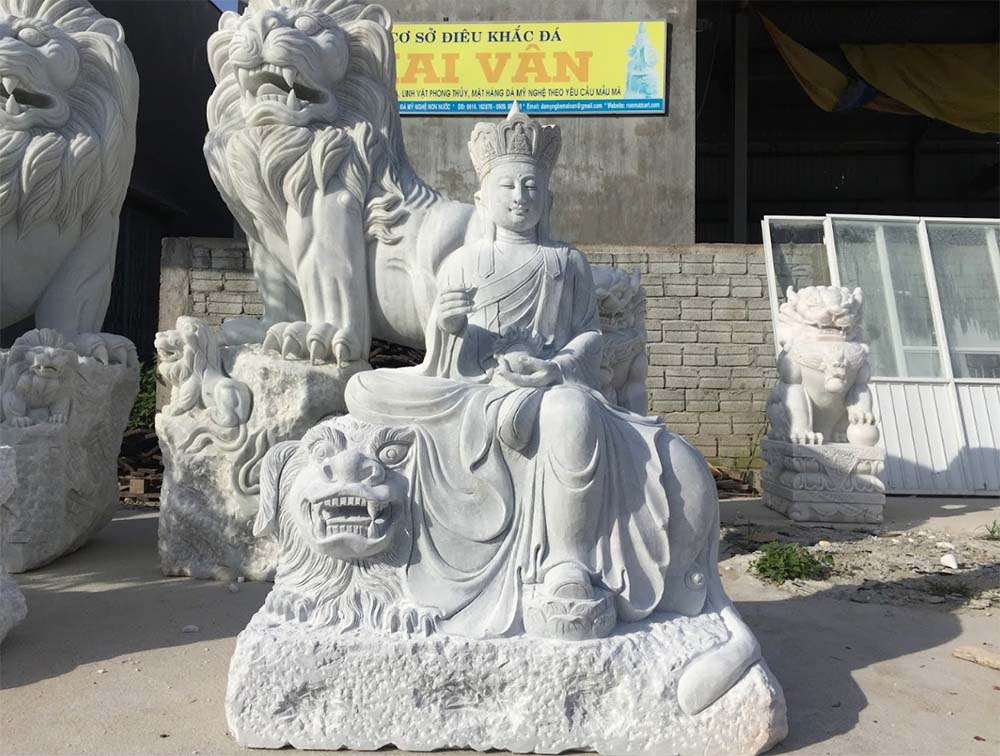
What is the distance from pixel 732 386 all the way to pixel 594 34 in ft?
10.4

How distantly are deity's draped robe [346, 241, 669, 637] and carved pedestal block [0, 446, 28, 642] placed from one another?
1092 millimetres

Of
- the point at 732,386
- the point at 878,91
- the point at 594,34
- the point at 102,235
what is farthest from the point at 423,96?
the point at 878,91

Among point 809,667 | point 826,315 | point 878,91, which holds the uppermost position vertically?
point 878,91

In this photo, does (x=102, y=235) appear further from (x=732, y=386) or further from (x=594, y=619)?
(x=732, y=386)

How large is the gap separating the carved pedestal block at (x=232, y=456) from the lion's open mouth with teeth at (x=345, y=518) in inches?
50.6

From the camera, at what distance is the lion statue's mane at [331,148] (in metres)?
3.79

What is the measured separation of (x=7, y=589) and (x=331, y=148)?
2.09 meters

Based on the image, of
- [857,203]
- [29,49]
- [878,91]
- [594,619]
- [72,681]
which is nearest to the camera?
[594,619]

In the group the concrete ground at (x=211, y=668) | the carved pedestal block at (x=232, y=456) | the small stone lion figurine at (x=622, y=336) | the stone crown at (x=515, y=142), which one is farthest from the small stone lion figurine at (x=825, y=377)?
the stone crown at (x=515, y=142)

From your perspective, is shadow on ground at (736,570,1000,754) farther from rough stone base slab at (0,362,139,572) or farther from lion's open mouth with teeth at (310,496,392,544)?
rough stone base slab at (0,362,139,572)

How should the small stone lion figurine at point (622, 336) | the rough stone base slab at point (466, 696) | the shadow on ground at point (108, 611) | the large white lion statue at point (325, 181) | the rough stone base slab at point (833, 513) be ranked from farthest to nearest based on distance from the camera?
the rough stone base slab at point (833, 513) < the small stone lion figurine at point (622, 336) < the large white lion statue at point (325, 181) < the shadow on ground at point (108, 611) < the rough stone base slab at point (466, 696)

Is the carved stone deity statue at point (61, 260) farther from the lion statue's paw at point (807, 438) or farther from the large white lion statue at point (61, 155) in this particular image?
the lion statue's paw at point (807, 438)

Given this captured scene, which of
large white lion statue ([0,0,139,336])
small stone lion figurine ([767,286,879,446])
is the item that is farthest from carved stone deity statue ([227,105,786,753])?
small stone lion figurine ([767,286,879,446])

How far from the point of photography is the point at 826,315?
18.0 feet
